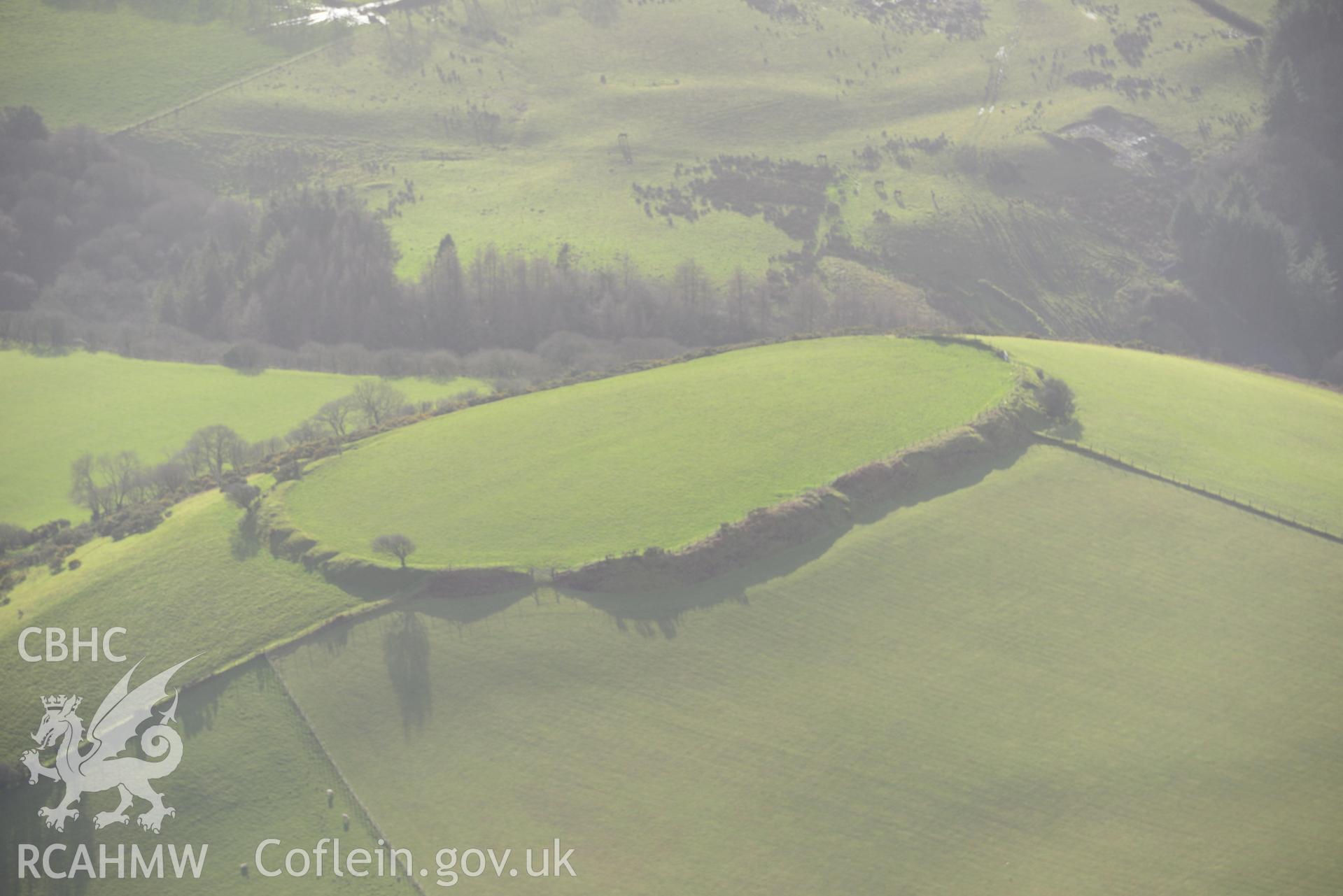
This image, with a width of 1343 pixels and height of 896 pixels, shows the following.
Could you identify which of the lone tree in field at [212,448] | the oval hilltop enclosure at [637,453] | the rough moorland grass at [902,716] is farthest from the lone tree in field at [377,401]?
the rough moorland grass at [902,716]

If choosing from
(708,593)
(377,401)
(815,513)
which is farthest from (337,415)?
(815,513)

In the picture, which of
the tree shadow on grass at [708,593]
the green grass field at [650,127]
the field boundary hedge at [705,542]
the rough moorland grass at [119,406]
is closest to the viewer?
the tree shadow on grass at [708,593]

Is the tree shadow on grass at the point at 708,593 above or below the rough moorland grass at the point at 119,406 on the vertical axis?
above

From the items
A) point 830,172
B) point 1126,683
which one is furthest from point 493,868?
point 830,172

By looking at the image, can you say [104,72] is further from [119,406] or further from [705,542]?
[705,542]

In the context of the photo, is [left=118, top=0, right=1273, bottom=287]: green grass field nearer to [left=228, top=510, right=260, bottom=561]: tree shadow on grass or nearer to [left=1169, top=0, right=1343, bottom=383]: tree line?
[left=1169, top=0, right=1343, bottom=383]: tree line

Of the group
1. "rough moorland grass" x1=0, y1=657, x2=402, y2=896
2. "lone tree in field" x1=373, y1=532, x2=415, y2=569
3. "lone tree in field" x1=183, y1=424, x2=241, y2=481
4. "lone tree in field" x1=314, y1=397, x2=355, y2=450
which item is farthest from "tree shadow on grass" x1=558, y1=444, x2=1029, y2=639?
"lone tree in field" x1=183, y1=424, x2=241, y2=481

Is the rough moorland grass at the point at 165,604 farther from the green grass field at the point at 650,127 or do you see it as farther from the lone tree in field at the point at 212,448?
the green grass field at the point at 650,127
